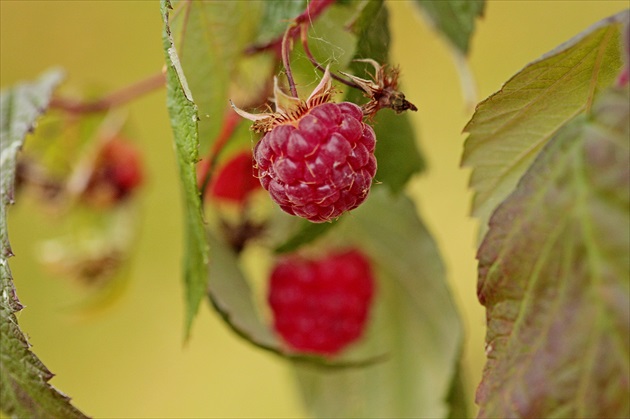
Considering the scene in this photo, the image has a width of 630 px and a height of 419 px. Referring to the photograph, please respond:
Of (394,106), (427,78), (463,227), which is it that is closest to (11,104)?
(394,106)

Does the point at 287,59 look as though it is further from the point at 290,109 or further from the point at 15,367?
the point at 15,367

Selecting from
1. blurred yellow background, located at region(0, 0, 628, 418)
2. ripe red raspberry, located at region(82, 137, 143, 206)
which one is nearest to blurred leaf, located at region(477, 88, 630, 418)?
ripe red raspberry, located at region(82, 137, 143, 206)

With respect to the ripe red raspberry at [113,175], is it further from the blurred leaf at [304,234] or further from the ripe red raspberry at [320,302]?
the blurred leaf at [304,234]

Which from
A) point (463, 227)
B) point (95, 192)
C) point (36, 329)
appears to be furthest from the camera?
point (36, 329)

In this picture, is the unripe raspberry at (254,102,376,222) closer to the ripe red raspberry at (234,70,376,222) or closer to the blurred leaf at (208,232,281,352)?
the ripe red raspberry at (234,70,376,222)

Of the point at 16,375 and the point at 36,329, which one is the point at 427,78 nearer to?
the point at 36,329

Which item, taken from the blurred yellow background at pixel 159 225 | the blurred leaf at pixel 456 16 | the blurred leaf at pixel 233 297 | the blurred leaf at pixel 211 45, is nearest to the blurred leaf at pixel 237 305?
the blurred leaf at pixel 233 297

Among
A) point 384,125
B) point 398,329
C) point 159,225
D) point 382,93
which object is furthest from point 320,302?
point 159,225
